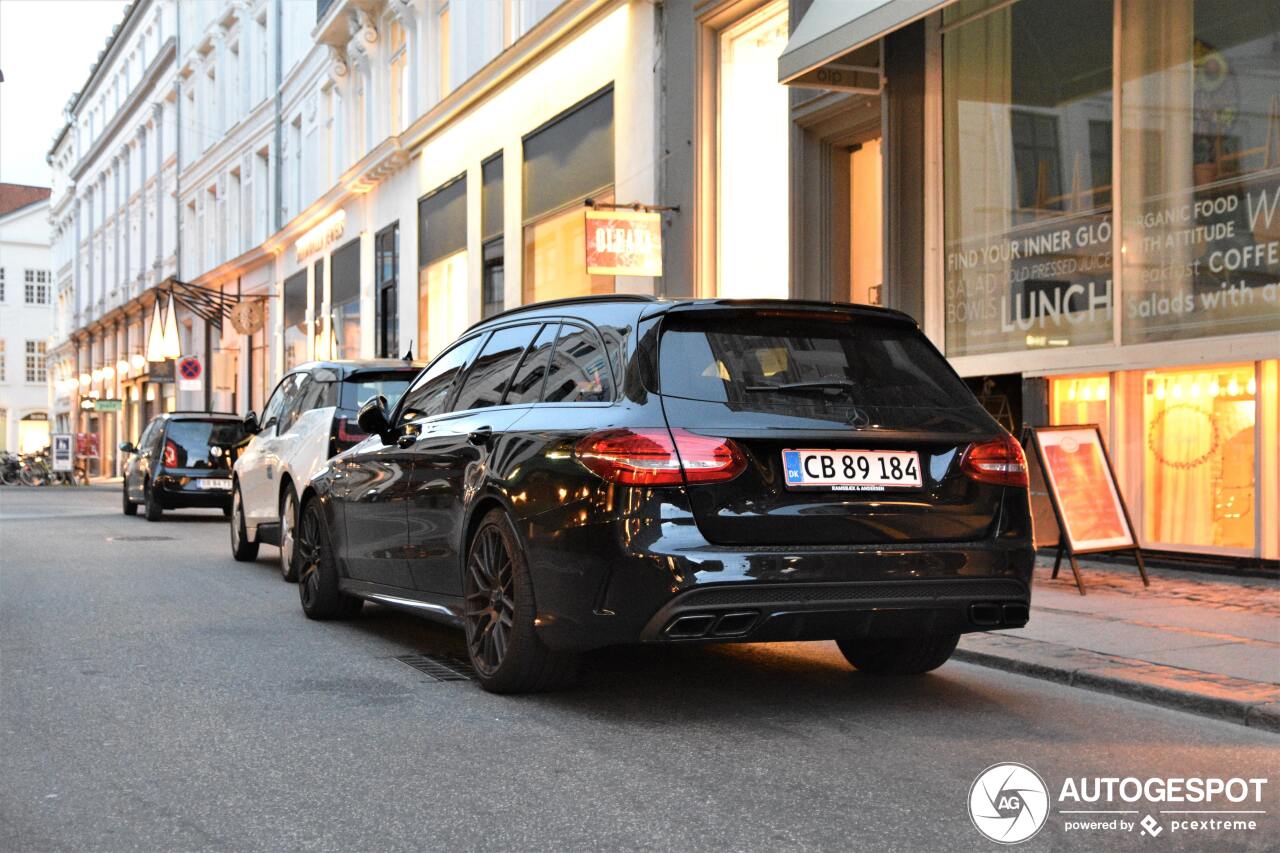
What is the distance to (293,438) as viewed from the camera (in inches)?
456

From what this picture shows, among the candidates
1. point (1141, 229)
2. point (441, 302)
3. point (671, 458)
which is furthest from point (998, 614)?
point (441, 302)

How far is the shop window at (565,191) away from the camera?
20422 millimetres

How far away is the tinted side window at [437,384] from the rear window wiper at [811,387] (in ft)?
6.89

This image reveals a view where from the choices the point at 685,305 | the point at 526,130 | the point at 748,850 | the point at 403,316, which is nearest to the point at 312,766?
the point at 748,850

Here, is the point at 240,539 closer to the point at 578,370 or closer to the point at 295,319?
the point at 578,370

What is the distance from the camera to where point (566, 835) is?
13.3 feet

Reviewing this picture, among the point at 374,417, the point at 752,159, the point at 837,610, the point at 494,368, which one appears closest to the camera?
the point at 837,610

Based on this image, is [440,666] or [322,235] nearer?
[440,666]

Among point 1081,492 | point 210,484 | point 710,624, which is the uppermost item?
point 1081,492

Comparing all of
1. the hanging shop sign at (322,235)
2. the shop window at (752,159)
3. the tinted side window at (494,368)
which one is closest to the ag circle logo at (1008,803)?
the tinted side window at (494,368)

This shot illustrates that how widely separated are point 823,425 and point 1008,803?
5.15 ft

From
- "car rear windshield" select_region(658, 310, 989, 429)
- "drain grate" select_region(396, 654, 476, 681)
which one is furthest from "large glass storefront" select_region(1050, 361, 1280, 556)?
"drain grate" select_region(396, 654, 476, 681)

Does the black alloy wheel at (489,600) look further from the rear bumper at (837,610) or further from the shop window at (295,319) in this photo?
the shop window at (295,319)

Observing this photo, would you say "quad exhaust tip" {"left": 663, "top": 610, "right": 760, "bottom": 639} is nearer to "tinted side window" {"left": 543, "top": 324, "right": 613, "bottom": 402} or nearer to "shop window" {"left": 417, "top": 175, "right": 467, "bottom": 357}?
"tinted side window" {"left": 543, "top": 324, "right": 613, "bottom": 402}
